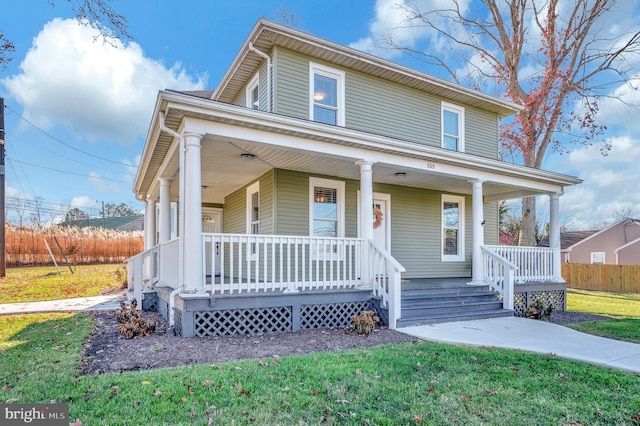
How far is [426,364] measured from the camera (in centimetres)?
465

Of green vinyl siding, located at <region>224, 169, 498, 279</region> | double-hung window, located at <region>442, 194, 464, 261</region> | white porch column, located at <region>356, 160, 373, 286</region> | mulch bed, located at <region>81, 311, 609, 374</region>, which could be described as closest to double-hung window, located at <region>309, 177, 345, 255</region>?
green vinyl siding, located at <region>224, 169, 498, 279</region>

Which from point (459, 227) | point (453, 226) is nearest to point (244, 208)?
point (453, 226)

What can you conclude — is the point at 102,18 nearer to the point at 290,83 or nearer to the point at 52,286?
the point at 290,83

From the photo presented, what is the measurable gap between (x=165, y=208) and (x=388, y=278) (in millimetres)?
5532

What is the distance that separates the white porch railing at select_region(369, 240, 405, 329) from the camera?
6.91m

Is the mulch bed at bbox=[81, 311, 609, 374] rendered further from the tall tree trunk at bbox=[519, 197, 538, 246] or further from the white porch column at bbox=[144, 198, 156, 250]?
the tall tree trunk at bbox=[519, 197, 538, 246]

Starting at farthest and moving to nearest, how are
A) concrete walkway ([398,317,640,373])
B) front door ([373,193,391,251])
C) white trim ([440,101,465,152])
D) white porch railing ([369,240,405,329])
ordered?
1. white trim ([440,101,465,152])
2. front door ([373,193,391,251])
3. white porch railing ([369,240,405,329])
4. concrete walkway ([398,317,640,373])

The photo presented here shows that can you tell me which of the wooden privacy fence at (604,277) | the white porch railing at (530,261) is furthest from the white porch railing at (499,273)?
the wooden privacy fence at (604,277)

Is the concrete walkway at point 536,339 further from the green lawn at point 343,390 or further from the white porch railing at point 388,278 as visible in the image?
the green lawn at point 343,390

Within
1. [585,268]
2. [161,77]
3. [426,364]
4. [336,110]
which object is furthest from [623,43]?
[161,77]

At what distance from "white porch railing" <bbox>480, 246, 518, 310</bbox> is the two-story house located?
0.11 feet

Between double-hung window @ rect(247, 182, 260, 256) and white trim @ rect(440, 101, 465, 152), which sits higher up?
white trim @ rect(440, 101, 465, 152)

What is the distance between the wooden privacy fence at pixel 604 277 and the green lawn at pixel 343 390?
668 inches

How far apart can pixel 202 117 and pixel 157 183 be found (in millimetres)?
4955
